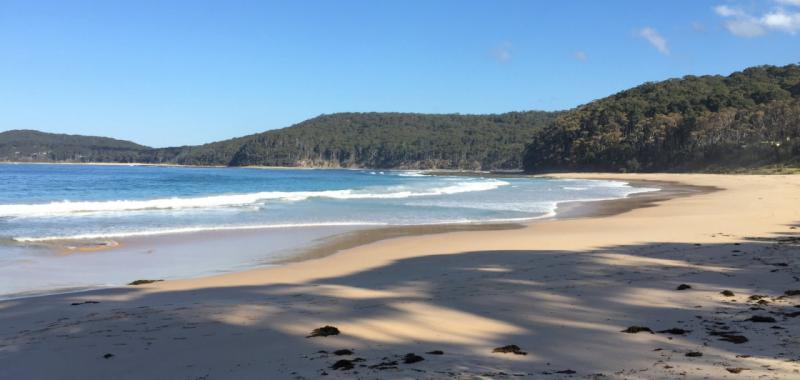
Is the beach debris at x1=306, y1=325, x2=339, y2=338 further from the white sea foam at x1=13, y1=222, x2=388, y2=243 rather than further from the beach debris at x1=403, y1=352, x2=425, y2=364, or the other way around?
the white sea foam at x1=13, y1=222, x2=388, y2=243

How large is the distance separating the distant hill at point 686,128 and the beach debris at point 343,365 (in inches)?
2946

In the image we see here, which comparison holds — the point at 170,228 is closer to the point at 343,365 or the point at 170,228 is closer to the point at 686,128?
the point at 343,365

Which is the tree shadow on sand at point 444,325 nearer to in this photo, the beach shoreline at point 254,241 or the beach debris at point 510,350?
the beach debris at point 510,350

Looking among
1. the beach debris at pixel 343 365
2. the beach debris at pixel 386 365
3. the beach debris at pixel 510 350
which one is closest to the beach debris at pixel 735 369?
the beach debris at pixel 510 350

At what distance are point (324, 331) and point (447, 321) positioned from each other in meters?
1.30

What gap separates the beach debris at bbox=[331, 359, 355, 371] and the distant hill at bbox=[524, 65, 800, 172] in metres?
74.8

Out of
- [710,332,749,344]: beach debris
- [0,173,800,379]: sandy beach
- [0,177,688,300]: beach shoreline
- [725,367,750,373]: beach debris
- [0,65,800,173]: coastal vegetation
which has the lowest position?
[0,177,688,300]: beach shoreline

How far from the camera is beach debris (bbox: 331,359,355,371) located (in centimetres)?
467

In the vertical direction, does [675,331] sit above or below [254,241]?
above

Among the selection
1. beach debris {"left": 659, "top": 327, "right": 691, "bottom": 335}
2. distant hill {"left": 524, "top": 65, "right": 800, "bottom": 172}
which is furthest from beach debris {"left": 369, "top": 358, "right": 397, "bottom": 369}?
distant hill {"left": 524, "top": 65, "right": 800, "bottom": 172}

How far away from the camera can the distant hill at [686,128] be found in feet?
250

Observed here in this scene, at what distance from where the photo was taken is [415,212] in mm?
24531

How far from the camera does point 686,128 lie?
89500mm

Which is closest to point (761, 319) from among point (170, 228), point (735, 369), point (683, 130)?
point (735, 369)
